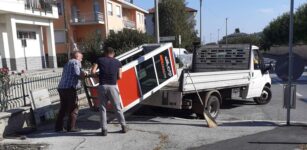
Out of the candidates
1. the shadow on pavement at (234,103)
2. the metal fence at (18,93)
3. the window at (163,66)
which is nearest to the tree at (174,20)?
the shadow on pavement at (234,103)

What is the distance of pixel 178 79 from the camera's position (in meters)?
9.17

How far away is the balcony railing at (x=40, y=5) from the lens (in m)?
27.7

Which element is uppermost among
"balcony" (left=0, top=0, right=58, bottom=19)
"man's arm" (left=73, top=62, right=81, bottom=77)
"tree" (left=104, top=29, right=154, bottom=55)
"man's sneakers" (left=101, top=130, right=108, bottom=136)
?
"balcony" (left=0, top=0, right=58, bottom=19)

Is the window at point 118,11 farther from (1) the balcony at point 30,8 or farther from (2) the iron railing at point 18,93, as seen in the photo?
(2) the iron railing at point 18,93

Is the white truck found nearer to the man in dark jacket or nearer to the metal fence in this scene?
the man in dark jacket

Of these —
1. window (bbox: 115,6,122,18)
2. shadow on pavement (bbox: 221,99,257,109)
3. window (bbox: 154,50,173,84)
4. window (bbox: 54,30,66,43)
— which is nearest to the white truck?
window (bbox: 154,50,173,84)

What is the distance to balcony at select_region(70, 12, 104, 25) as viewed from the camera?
1571 inches

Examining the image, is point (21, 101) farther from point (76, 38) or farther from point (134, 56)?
point (76, 38)

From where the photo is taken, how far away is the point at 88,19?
1590 inches

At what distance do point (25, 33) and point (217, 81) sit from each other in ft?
75.1

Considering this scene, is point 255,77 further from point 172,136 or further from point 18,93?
point 18,93

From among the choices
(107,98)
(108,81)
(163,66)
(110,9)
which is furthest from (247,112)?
(110,9)

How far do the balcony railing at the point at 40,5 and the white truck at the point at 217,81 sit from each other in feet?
63.6

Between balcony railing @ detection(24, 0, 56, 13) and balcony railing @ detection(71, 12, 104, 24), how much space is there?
28.0ft
